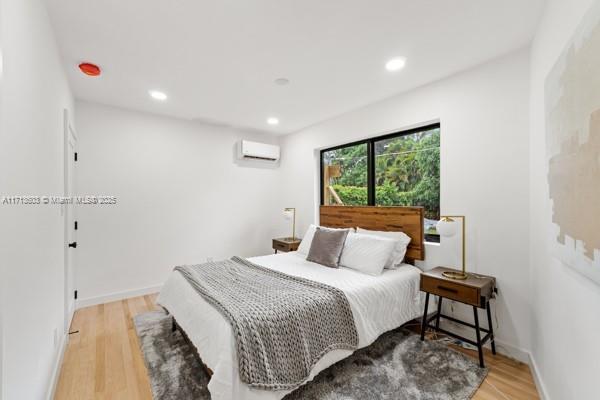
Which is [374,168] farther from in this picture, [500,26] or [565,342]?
[565,342]

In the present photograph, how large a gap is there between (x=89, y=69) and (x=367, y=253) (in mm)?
3189

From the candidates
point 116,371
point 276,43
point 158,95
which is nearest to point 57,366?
point 116,371

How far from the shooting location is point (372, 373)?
2006 mm

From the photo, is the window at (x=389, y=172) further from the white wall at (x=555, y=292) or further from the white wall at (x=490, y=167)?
the white wall at (x=555, y=292)

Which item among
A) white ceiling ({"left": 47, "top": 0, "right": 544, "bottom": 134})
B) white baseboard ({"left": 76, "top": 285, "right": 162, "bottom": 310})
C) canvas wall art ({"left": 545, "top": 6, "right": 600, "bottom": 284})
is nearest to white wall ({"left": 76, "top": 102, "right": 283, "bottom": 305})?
white baseboard ({"left": 76, "top": 285, "right": 162, "bottom": 310})

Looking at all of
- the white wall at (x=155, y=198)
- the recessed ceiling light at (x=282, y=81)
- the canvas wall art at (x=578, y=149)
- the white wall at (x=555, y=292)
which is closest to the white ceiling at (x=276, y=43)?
the recessed ceiling light at (x=282, y=81)

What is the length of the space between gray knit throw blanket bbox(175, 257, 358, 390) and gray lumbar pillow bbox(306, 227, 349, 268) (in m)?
0.65

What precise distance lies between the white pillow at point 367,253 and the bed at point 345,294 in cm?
9

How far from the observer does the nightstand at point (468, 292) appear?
2.07 m

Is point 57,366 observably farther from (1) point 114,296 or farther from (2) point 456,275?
(2) point 456,275

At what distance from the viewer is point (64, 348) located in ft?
7.65

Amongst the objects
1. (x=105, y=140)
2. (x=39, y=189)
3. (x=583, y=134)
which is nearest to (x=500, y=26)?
(x=583, y=134)

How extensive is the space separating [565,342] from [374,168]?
2565 millimetres

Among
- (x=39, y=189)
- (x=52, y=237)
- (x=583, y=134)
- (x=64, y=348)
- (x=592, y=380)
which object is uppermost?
(x=583, y=134)
